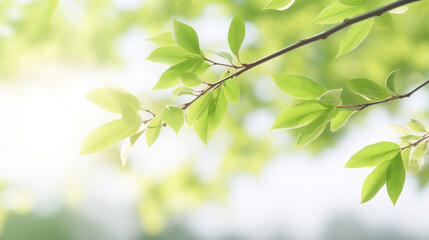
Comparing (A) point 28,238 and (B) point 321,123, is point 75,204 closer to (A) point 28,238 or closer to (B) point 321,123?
(A) point 28,238

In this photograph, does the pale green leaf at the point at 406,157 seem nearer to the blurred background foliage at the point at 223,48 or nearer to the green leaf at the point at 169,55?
the green leaf at the point at 169,55

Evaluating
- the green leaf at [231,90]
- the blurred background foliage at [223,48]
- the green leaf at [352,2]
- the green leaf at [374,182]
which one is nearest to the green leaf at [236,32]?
the green leaf at [231,90]

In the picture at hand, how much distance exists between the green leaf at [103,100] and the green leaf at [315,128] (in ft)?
0.80

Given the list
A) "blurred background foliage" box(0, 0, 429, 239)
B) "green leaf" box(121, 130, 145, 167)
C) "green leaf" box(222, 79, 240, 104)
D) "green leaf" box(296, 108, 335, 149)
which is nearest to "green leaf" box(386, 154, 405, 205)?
"green leaf" box(296, 108, 335, 149)

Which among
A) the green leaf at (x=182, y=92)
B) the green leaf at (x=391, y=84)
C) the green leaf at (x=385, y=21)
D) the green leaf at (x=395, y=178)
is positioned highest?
the green leaf at (x=385, y=21)

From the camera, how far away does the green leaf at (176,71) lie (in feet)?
1.59

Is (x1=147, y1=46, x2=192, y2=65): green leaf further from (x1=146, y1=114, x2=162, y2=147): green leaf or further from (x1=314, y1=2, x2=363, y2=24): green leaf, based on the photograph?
(x1=314, y1=2, x2=363, y2=24): green leaf

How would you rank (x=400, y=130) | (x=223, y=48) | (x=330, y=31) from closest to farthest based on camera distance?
(x=330, y=31) → (x=400, y=130) → (x=223, y=48)

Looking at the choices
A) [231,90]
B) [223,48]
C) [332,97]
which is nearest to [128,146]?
[231,90]

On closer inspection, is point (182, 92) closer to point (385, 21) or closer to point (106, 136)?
point (106, 136)

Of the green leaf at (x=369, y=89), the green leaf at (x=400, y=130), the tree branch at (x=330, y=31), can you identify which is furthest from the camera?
the green leaf at (x=400, y=130)

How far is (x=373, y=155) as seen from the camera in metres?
0.52

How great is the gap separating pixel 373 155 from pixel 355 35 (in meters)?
0.18

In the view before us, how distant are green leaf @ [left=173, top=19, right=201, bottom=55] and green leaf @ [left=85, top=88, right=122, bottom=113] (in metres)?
0.11
